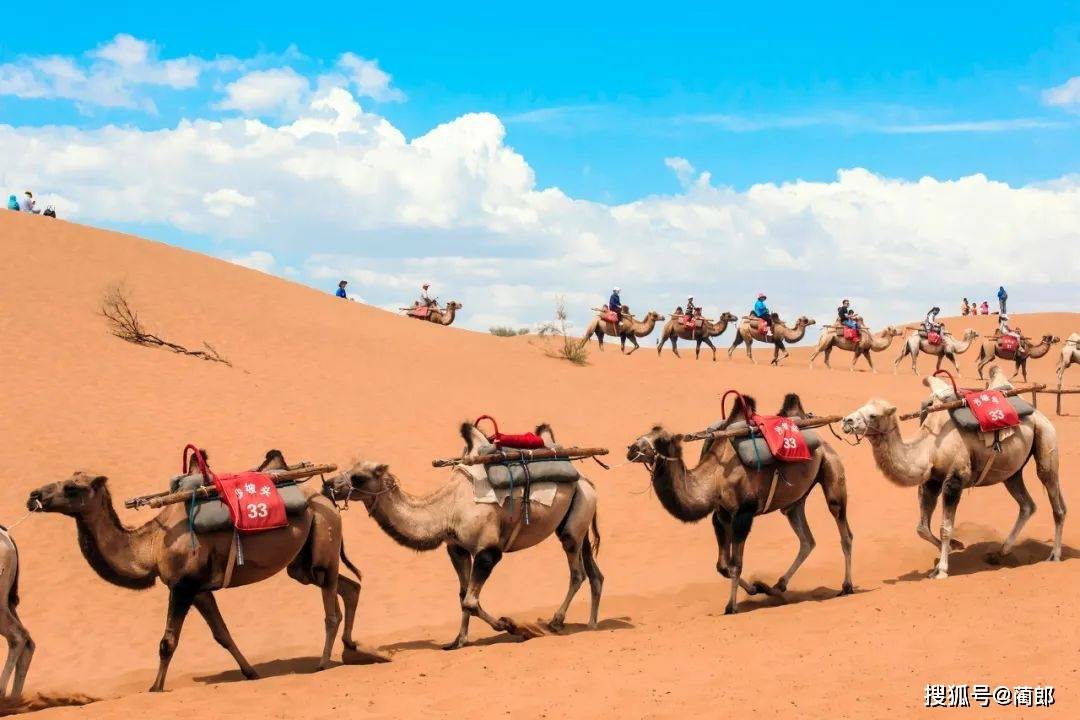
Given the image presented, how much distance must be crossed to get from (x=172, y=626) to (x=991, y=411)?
29.2 feet

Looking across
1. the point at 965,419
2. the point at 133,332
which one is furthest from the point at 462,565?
the point at 133,332

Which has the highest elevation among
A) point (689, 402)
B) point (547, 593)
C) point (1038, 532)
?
point (689, 402)

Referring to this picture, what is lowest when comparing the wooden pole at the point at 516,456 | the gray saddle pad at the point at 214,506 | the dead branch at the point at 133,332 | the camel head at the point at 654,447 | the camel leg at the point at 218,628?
the camel leg at the point at 218,628

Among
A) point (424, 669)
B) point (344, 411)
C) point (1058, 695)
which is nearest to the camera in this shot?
point (1058, 695)

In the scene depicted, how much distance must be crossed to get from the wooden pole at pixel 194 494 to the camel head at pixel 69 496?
0.30 metres

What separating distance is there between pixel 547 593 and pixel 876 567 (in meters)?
4.20

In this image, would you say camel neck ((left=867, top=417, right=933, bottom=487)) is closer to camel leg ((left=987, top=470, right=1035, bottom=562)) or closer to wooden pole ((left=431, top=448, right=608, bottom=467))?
camel leg ((left=987, top=470, right=1035, bottom=562))

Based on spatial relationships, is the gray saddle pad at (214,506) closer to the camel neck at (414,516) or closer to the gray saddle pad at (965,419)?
the camel neck at (414,516)

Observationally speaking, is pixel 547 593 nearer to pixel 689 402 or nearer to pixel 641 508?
pixel 641 508

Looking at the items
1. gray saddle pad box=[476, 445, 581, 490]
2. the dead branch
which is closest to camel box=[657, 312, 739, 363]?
the dead branch

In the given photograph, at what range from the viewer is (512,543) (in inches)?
433

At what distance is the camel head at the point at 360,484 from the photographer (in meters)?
10.2

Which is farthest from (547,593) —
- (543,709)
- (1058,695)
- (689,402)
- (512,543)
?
(689,402)

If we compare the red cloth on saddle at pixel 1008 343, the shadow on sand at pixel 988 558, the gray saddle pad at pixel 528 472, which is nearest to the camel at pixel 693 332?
the red cloth on saddle at pixel 1008 343
